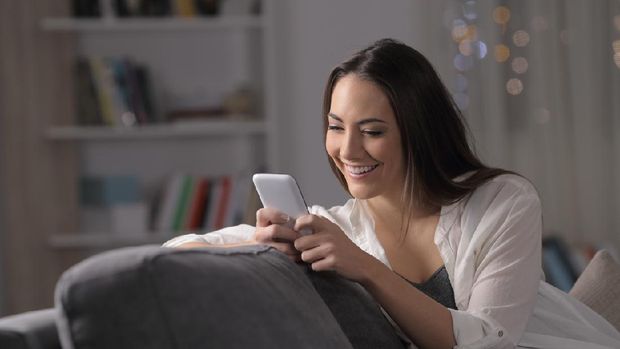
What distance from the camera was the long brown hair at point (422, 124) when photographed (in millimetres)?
1969

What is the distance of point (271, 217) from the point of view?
162cm

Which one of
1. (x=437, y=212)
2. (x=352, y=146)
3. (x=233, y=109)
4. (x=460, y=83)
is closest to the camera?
(x=352, y=146)

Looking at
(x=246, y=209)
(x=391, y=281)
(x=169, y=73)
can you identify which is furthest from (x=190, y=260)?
(x=169, y=73)

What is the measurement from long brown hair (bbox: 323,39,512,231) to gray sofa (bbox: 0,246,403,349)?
637mm

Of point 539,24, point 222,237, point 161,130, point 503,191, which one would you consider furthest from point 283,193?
point 539,24

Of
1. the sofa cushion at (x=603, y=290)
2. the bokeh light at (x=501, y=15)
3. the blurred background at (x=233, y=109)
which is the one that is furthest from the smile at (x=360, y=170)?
the bokeh light at (x=501, y=15)

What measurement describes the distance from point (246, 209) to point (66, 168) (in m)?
0.74

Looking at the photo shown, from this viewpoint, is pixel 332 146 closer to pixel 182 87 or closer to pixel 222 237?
pixel 222 237

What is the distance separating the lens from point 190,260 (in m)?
1.20

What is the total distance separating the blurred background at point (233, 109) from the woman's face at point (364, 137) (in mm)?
2536

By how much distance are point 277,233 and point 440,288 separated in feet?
1.53

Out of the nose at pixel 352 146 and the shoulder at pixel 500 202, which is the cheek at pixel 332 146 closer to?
the nose at pixel 352 146

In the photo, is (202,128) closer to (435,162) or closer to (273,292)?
(435,162)

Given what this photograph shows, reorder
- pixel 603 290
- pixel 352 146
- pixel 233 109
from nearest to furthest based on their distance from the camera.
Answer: pixel 352 146
pixel 603 290
pixel 233 109
